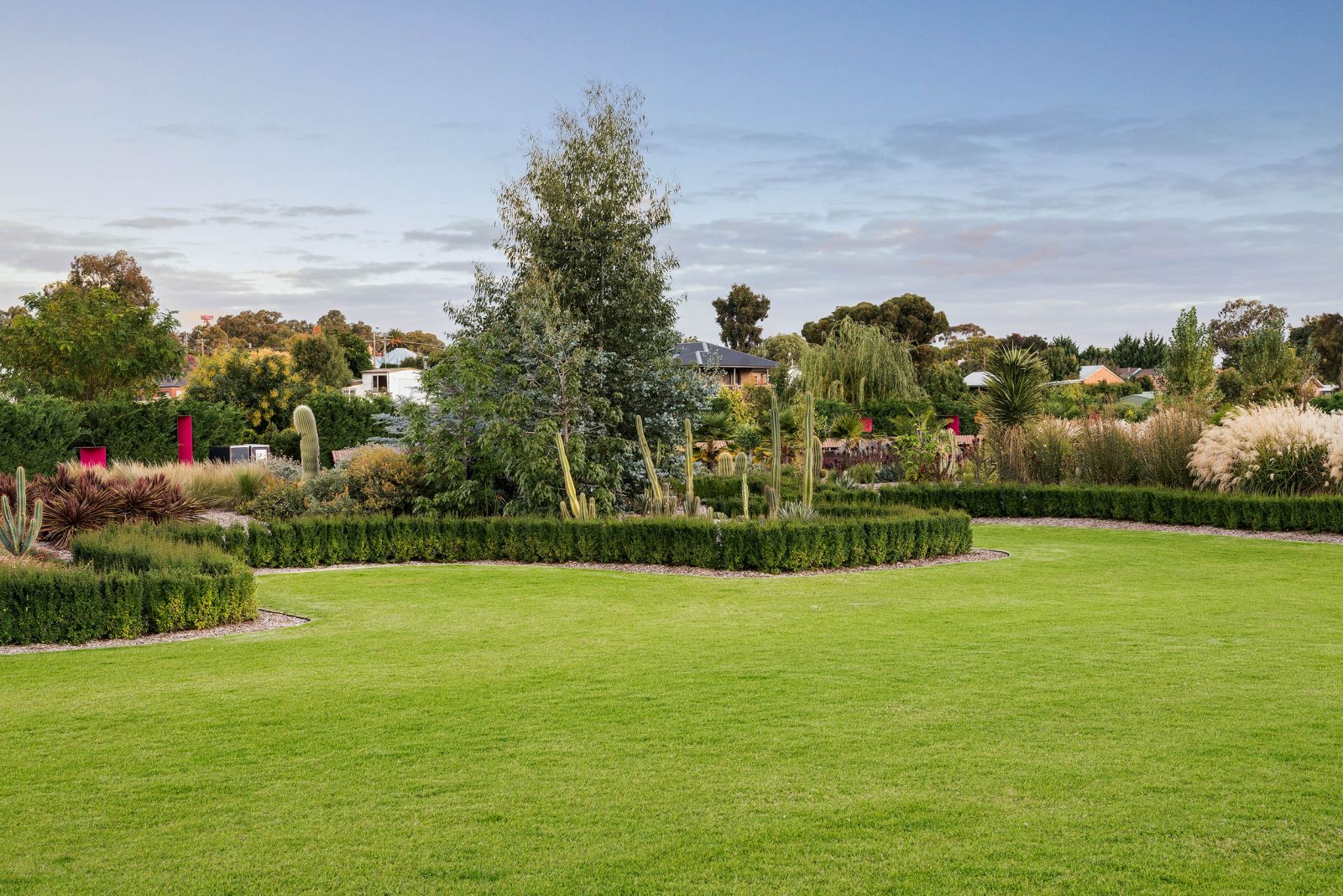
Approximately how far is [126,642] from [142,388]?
3306 cm

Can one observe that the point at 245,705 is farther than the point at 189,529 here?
No

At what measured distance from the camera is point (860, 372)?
39625 millimetres

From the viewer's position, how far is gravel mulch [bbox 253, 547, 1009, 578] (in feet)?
41.5

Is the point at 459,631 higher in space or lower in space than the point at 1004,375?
lower

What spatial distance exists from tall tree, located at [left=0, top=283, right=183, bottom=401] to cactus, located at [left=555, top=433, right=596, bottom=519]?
25.0 m

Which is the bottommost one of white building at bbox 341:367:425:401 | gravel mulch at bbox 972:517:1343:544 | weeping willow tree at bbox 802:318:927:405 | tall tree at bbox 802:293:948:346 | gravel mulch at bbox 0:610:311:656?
gravel mulch at bbox 0:610:311:656

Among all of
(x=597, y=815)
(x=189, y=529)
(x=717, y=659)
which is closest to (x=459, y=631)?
(x=717, y=659)

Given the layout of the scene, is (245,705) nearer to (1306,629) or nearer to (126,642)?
(126,642)

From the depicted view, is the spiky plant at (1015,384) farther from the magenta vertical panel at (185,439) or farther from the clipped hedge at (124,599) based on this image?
the clipped hedge at (124,599)

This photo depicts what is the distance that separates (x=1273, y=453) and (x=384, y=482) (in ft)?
45.2

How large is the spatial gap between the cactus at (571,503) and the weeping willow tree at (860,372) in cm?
2496

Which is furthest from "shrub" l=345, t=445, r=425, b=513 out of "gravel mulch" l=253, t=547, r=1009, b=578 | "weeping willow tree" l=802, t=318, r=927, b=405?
"weeping willow tree" l=802, t=318, r=927, b=405

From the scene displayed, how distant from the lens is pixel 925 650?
24.9ft

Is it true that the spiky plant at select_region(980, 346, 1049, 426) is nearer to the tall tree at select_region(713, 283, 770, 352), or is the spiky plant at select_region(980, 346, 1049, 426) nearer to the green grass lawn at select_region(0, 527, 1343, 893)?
the green grass lawn at select_region(0, 527, 1343, 893)
